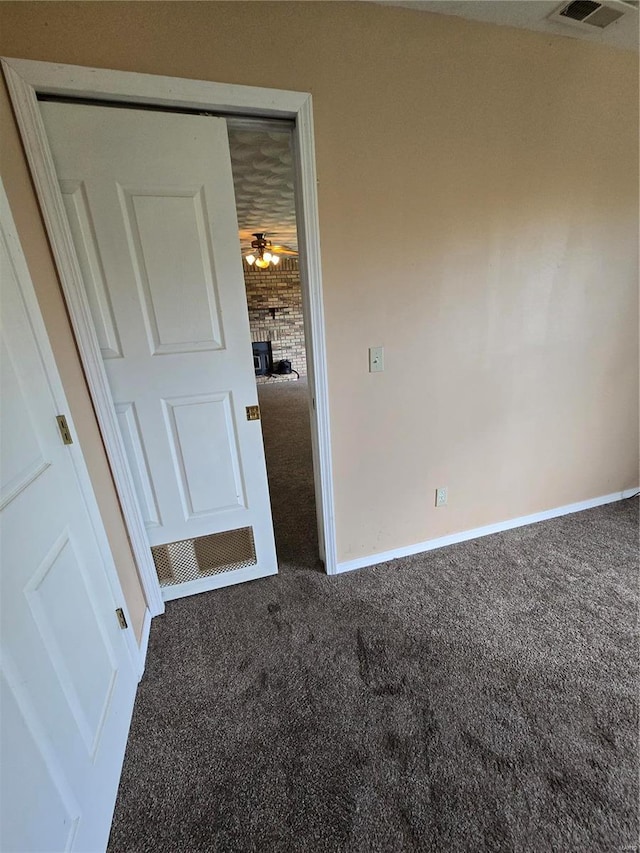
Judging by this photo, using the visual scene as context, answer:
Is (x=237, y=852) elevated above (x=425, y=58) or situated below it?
below

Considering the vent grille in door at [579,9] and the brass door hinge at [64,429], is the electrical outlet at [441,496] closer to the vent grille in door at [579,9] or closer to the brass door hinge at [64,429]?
the brass door hinge at [64,429]

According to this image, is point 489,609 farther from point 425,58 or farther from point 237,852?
point 425,58

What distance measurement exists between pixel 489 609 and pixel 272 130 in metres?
2.33

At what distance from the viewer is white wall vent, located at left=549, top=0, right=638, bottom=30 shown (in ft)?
4.53

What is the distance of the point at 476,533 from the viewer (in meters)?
2.17

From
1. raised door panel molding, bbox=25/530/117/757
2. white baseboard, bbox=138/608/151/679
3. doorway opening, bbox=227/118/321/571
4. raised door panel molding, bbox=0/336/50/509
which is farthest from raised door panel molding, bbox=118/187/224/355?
white baseboard, bbox=138/608/151/679

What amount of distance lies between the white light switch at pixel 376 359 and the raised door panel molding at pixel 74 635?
52.5 inches

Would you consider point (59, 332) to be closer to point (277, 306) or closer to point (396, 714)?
point (396, 714)

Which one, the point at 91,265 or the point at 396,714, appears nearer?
the point at 396,714

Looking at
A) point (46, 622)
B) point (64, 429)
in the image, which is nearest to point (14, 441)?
point (64, 429)

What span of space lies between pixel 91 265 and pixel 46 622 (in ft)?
4.00

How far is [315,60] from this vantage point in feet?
4.38

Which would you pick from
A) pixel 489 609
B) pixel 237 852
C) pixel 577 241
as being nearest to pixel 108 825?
pixel 237 852

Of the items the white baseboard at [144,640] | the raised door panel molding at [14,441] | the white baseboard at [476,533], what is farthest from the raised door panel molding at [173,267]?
the white baseboard at [476,533]
